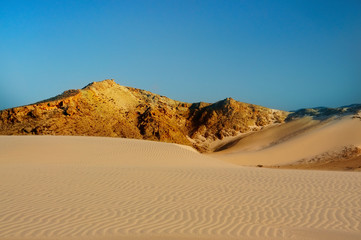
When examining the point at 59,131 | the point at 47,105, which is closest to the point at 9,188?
the point at 59,131

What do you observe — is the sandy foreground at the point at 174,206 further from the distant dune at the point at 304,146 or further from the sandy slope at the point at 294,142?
the sandy slope at the point at 294,142

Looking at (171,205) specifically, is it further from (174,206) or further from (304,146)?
(304,146)

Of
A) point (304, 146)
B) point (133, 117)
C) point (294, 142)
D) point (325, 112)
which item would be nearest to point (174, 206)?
point (304, 146)

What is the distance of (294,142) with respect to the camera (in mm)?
30812

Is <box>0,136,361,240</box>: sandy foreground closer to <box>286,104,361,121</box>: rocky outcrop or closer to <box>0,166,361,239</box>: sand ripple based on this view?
<box>0,166,361,239</box>: sand ripple

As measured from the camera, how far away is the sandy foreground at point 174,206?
520 cm

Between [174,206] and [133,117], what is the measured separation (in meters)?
28.5

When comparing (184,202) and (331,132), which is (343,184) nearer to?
(184,202)

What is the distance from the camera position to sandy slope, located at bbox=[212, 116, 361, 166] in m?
27.5

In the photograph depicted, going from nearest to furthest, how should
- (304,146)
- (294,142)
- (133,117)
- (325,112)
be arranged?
(304,146) < (294,142) < (133,117) < (325,112)

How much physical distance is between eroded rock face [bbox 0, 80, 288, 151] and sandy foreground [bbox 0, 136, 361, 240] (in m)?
19.8

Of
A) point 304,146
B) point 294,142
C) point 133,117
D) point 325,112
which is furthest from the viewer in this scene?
point 325,112

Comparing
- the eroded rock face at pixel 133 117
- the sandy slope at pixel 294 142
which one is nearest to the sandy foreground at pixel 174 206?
the sandy slope at pixel 294 142

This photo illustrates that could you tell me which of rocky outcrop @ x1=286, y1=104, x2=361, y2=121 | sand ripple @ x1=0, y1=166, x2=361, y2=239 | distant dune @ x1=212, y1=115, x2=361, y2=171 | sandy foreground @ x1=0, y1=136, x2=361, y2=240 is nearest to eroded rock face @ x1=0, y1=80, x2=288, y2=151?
rocky outcrop @ x1=286, y1=104, x2=361, y2=121
